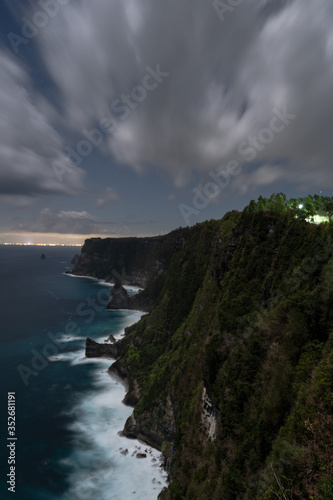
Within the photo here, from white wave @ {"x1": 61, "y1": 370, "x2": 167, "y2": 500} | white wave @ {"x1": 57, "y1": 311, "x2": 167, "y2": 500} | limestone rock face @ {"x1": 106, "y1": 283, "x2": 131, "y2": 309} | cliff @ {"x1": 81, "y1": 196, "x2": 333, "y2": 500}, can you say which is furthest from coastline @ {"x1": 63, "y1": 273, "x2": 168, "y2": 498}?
limestone rock face @ {"x1": 106, "y1": 283, "x2": 131, "y2": 309}

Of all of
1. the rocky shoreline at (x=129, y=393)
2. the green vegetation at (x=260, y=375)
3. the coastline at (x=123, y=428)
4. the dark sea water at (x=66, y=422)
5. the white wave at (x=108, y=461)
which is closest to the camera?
the green vegetation at (x=260, y=375)

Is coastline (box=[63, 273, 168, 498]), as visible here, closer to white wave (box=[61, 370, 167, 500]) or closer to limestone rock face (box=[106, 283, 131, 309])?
white wave (box=[61, 370, 167, 500])

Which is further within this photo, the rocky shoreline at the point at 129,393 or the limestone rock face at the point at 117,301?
the limestone rock face at the point at 117,301

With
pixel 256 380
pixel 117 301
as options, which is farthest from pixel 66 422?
pixel 117 301

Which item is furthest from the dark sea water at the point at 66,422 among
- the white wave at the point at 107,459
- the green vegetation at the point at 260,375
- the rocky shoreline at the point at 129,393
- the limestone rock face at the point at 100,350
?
the green vegetation at the point at 260,375

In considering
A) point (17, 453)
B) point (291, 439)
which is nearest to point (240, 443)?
point (291, 439)

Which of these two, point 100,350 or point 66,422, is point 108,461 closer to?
point 66,422

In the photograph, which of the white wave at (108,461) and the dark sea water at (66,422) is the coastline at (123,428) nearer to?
the white wave at (108,461)
